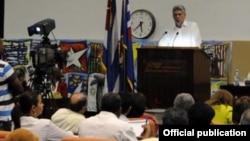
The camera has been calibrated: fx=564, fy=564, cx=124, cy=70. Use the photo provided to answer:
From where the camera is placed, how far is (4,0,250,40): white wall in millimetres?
9508

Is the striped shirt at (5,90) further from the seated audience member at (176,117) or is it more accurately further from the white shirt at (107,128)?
the seated audience member at (176,117)

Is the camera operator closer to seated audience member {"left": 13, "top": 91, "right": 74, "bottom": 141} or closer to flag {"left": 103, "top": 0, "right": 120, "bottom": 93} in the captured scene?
seated audience member {"left": 13, "top": 91, "right": 74, "bottom": 141}

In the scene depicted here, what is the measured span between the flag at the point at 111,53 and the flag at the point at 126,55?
0.07 metres

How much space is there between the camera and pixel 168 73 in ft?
21.5

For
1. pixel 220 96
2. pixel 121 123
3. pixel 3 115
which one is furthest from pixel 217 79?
pixel 121 123

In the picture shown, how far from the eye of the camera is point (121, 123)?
163 inches

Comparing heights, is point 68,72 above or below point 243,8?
below

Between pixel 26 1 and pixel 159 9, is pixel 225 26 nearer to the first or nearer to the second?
pixel 159 9

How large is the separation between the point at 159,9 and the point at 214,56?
1286 millimetres

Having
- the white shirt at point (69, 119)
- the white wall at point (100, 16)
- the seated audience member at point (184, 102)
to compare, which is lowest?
the white shirt at point (69, 119)

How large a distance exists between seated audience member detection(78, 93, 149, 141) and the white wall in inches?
217

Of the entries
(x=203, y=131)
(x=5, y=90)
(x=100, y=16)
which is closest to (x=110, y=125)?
(x=203, y=131)

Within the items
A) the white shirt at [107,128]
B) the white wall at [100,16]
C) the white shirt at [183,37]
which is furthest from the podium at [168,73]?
the white wall at [100,16]

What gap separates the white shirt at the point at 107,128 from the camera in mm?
4113
